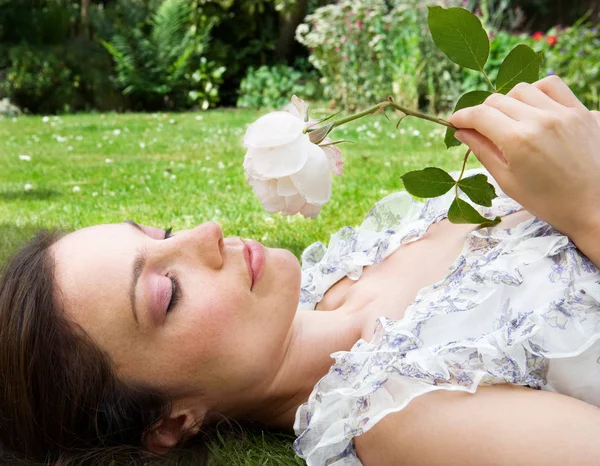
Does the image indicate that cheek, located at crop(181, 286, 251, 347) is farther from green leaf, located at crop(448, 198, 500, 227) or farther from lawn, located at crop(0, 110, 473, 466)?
green leaf, located at crop(448, 198, 500, 227)

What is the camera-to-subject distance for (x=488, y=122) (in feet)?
4.78

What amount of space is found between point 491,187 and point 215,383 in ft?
2.40

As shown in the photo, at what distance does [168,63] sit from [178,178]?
6856 millimetres

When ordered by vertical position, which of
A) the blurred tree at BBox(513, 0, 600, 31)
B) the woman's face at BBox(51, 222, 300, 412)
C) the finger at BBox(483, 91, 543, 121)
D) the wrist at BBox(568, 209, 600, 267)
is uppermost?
the finger at BBox(483, 91, 543, 121)

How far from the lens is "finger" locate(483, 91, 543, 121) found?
1.45 metres

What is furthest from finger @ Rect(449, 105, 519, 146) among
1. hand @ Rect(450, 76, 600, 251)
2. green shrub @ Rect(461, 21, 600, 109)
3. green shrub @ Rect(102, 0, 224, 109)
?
green shrub @ Rect(102, 0, 224, 109)

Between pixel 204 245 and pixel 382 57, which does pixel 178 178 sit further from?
pixel 382 57

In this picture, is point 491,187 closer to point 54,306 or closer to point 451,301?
point 451,301

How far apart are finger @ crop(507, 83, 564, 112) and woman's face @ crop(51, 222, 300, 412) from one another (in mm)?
657

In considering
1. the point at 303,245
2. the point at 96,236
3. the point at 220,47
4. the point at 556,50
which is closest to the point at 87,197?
the point at 303,245

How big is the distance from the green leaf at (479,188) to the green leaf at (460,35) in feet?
0.76

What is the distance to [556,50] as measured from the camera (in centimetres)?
789

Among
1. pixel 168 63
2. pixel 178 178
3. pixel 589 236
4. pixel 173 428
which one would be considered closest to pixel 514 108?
pixel 589 236

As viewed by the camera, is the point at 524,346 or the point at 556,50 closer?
the point at 524,346
